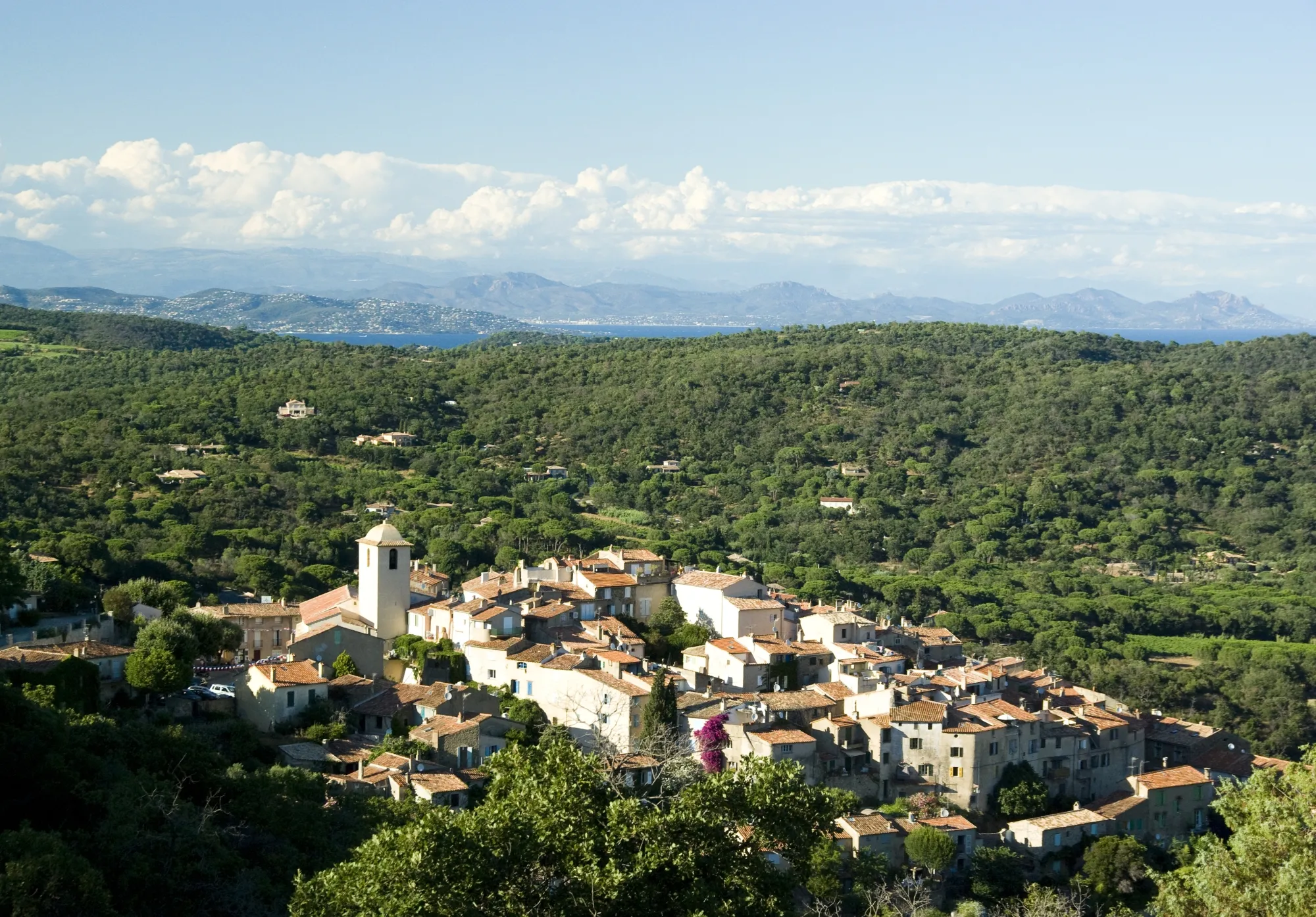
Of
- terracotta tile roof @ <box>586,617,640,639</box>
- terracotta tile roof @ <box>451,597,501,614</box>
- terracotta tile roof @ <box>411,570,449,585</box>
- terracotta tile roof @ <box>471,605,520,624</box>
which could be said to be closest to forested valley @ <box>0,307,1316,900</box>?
terracotta tile roof @ <box>411,570,449,585</box>

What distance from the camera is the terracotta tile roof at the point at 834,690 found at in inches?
1289

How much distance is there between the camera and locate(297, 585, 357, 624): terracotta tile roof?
3500cm

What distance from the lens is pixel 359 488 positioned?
63969 millimetres

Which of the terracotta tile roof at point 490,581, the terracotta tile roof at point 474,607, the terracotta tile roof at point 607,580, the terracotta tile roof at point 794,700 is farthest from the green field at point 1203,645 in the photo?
the terracotta tile roof at point 474,607

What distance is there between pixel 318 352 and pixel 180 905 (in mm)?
94047

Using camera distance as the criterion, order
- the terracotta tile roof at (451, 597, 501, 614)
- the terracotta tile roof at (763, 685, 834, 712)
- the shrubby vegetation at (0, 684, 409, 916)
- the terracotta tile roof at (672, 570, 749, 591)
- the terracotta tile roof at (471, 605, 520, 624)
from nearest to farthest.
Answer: the shrubby vegetation at (0, 684, 409, 916) < the terracotta tile roof at (763, 685, 834, 712) < the terracotta tile roof at (471, 605, 520, 624) < the terracotta tile roof at (451, 597, 501, 614) < the terracotta tile roof at (672, 570, 749, 591)

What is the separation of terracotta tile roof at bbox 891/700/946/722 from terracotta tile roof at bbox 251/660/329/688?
1132cm

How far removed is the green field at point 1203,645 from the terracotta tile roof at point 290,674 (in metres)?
31.0

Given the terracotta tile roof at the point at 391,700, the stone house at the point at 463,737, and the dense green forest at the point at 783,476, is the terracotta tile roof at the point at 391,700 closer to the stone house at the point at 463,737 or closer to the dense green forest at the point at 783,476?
the stone house at the point at 463,737

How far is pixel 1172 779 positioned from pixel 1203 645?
813 inches

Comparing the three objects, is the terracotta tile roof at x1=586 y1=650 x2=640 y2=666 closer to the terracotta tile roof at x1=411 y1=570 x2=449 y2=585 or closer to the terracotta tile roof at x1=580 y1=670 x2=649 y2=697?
the terracotta tile roof at x1=580 y1=670 x2=649 y2=697

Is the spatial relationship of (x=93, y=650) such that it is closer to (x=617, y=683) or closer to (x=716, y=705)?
(x=617, y=683)

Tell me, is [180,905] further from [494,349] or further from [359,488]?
[494,349]

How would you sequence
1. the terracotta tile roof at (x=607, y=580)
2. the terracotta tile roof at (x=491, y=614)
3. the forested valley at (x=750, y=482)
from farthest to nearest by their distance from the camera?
the forested valley at (x=750, y=482) → the terracotta tile roof at (x=607, y=580) → the terracotta tile roof at (x=491, y=614)
